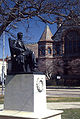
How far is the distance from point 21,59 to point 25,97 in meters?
1.63

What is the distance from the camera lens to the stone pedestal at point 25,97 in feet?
32.4

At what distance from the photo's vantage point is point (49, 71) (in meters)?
53.7

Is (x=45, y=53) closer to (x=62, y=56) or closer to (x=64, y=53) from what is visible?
(x=62, y=56)

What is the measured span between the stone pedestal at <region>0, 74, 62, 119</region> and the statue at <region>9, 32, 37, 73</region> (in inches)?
15.8

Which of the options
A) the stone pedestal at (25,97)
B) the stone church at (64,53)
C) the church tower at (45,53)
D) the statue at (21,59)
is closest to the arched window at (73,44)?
the stone church at (64,53)

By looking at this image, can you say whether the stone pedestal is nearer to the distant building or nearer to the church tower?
the distant building

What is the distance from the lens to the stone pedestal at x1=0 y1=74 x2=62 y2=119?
9.88 m

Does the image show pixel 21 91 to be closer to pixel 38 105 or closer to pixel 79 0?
pixel 38 105

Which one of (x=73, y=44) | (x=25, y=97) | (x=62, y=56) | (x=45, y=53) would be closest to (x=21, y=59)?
(x=25, y=97)

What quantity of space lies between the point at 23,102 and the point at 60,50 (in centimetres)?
4449

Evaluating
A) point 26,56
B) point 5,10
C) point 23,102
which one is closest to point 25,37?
point 5,10

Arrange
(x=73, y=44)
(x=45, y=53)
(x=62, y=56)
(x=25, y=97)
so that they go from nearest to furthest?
(x=25, y=97)
(x=73, y=44)
(x=62, y=56)
(x=45, y=53)

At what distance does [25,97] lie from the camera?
10031 millimetres

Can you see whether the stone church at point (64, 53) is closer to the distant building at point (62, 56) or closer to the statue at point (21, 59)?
the distant building at point (62, 56)
